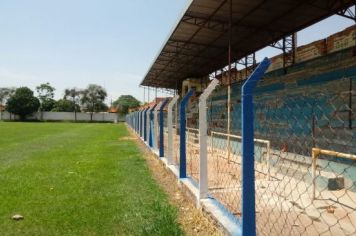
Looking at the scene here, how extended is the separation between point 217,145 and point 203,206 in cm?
884

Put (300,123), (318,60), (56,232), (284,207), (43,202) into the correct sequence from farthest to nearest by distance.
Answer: (318,60) → (300,123) → (43,202) → (284,207) → (56,232)

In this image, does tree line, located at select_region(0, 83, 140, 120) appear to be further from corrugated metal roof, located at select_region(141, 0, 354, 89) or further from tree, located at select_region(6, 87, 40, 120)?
corrugated metal roof, located at select_region(141, 0, 354, 89)

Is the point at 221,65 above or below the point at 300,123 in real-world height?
above

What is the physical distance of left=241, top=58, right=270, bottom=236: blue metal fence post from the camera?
3590 mm

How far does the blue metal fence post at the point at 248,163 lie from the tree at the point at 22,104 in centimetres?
9665

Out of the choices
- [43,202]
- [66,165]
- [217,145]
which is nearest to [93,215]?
[43,202]

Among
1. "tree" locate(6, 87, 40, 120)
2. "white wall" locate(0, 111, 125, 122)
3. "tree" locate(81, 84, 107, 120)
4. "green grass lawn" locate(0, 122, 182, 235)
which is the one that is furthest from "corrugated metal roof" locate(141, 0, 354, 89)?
"tree" locate(81, 84, 107, 120)

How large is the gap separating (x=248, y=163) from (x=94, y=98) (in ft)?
347

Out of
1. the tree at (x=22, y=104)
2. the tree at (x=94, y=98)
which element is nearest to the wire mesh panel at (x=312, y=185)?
the tree at (x=22, y=104)

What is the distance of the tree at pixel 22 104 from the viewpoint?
94062 millimetres

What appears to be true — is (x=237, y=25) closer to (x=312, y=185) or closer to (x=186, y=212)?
(x=312, y=185)

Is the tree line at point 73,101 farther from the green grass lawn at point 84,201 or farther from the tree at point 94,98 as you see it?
the green grass lawn at point 84,201

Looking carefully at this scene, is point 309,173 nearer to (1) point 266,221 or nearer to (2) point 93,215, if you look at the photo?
(1) point 266,221

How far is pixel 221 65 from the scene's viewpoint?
30906 millimetres
